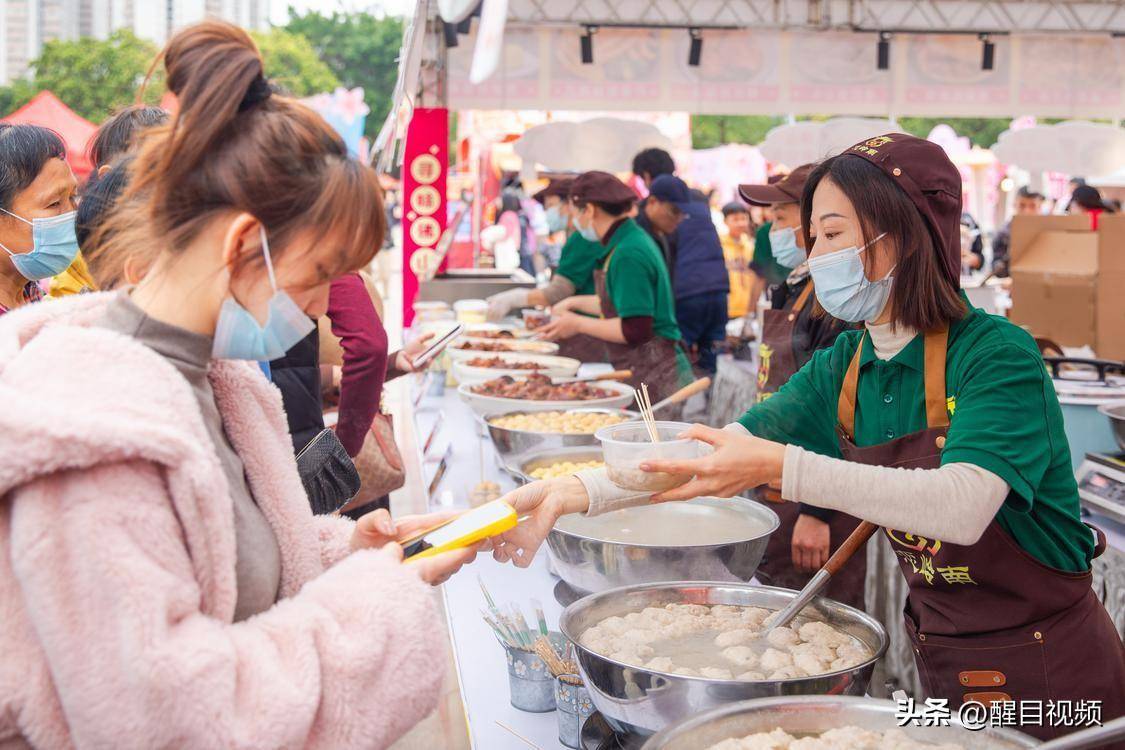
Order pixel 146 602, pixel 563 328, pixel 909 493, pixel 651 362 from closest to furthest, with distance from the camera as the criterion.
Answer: pixel 146 602
pixel 909 493
pixel 651 362
pixel 563 328

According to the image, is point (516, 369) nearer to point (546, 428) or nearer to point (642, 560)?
point (546, 428)

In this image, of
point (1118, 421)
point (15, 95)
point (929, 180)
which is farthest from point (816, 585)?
point (15, 95)

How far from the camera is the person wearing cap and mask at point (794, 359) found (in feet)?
8.45

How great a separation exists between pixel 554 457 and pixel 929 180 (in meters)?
1.42

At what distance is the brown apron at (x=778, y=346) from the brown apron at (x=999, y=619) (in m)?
1.36

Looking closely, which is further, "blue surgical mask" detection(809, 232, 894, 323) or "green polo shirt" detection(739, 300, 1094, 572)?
"blue surgical mask" detection(809, 232, 894, 323)

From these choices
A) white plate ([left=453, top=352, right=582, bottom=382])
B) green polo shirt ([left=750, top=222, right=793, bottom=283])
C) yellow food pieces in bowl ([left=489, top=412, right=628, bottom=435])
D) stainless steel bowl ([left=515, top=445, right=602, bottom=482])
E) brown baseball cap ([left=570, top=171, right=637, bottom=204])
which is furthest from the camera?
green polo shirt ([left=750, top=222, right=793, bottom=283])

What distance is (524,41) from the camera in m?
8.45

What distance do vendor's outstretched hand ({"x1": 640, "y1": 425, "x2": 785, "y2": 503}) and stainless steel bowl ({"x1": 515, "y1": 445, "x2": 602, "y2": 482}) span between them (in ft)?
3.45

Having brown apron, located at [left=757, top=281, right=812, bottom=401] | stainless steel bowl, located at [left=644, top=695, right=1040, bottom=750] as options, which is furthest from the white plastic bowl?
brown apron, located at [left=757, top=281, right=812, bottom=401]

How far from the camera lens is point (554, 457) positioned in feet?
9.16

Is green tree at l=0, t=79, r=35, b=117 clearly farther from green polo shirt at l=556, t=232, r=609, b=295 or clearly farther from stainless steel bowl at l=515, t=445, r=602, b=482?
stainless steel bowl at l=515, t=445, r=602, b=482

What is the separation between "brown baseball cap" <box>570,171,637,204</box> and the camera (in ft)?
15.5

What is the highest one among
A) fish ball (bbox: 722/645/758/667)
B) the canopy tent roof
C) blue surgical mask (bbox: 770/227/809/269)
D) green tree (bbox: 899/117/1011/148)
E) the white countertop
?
green tree (bbox: 899/117/1011/148)
